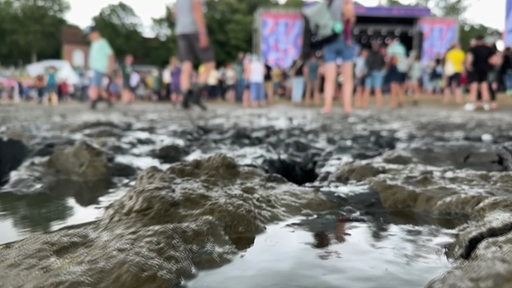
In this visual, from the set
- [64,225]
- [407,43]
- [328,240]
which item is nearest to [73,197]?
[64,225]

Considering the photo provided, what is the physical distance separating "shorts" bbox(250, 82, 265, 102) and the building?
5423cm

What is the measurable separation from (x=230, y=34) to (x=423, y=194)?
48.2 m

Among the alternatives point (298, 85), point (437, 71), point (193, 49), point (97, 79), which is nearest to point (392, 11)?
point (437, 71)

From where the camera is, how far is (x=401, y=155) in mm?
2814

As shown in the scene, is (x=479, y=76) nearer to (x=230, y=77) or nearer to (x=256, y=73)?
(x=256, y=73)

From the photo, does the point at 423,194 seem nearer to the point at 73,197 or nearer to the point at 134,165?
the point at 73,197

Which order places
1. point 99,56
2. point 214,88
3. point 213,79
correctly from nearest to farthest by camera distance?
point 99,56
point 213,79
point 214,88

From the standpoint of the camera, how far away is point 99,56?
37.0 feet

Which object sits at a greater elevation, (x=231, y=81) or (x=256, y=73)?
(x=256, y=73)

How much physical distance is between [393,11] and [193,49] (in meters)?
17.2

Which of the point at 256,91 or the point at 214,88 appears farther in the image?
the point at 214,88

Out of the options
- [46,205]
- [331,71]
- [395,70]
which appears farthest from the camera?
[395,70]

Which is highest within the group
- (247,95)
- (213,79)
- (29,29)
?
(29,29)

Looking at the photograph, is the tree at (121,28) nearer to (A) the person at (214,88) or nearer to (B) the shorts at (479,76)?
(A) the person at (214,88)
